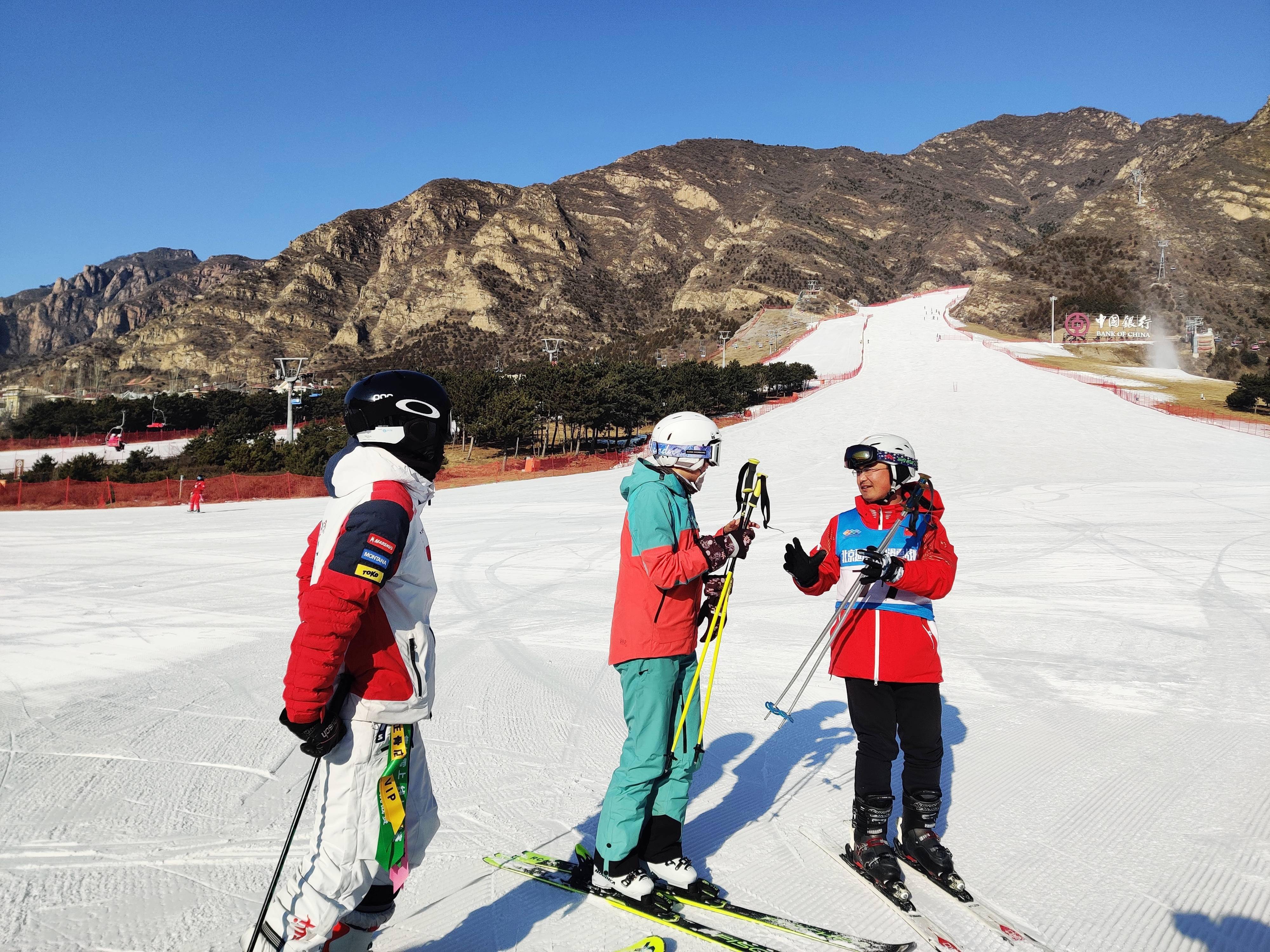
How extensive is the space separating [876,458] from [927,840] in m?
1.71

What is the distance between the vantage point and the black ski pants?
3424 millimetres

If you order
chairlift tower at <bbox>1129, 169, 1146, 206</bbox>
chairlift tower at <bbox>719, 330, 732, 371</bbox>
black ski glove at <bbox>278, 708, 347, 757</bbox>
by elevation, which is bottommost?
black ski glove at <bbox>278, 708, 347, 757</bbox>

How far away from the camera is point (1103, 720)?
546 cm

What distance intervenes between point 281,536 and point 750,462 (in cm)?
1441

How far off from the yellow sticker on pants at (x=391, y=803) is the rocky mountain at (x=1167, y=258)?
11126 cm

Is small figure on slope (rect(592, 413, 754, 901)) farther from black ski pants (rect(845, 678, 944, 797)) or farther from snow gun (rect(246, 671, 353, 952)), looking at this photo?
snow gun (rect(246, 671, 353, 952))

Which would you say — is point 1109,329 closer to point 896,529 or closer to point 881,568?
point 896,529

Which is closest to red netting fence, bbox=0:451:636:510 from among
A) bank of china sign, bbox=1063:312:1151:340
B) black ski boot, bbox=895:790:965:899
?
black ski boot, bbox=895:790:965:899

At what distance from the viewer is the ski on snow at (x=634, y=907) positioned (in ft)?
9.82

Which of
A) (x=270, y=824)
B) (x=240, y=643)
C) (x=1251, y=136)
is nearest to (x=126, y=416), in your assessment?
(x=240, y=643)

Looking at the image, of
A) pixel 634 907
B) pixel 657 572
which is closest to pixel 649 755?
pixel 634 907

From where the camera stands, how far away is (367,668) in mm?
2387

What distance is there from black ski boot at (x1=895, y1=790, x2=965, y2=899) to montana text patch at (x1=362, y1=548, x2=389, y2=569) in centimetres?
259

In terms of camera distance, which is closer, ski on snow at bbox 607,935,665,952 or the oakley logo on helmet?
the oakley logo on helmet
